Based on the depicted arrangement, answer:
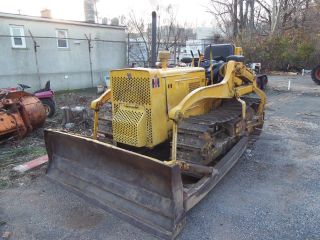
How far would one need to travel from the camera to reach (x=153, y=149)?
430 centimetres

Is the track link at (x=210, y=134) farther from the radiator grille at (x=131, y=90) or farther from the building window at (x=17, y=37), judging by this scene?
the building window at (x=17, y=37)

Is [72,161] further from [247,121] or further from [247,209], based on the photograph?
[247,121]

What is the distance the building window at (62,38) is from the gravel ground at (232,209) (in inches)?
454

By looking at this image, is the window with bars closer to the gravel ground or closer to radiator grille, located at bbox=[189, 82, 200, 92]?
the gravel ground

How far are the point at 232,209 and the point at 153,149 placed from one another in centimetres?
133

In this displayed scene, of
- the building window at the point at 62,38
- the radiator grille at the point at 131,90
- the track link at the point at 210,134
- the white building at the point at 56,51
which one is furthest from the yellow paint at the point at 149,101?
the building window at the point at 62,38

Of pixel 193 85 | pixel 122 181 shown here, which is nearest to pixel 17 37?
pixel 193 85

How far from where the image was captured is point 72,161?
4.14 meters

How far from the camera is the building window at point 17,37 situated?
1291 centimetres

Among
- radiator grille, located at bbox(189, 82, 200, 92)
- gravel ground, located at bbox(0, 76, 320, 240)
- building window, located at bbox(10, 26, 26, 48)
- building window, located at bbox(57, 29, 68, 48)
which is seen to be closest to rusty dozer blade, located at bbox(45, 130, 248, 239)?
gravel ground, located at bbox(0, 76, 320, 240)

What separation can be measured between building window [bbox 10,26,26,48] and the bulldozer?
10.2m

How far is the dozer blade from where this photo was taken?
3096mm

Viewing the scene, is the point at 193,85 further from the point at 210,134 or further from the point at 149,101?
the point at 149,101

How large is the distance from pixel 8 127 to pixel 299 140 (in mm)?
5902
